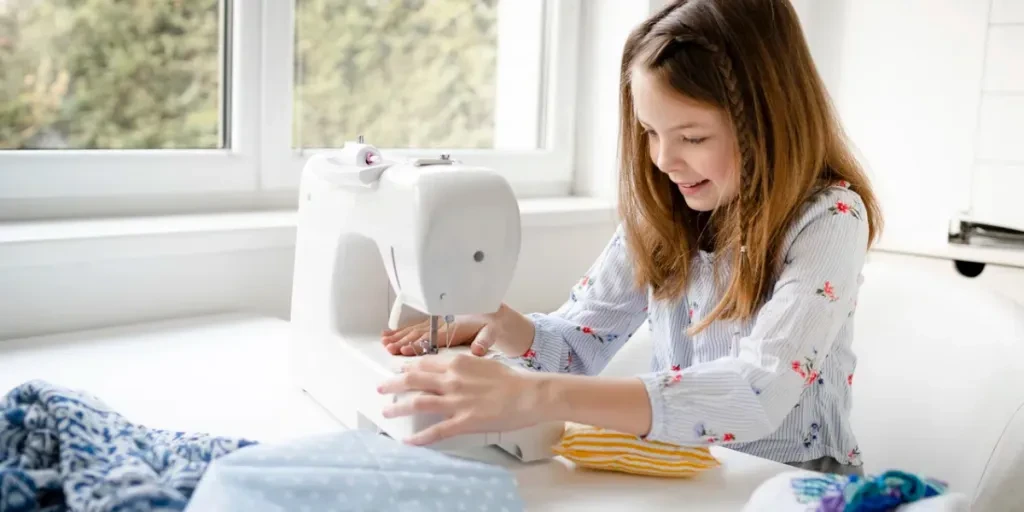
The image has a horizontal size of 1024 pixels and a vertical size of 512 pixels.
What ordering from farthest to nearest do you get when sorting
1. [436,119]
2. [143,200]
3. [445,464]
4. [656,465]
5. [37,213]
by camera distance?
[436,119]
[143,200]
[37,213]
[656,465]
[445,464]

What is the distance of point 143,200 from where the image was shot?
1.62 meters

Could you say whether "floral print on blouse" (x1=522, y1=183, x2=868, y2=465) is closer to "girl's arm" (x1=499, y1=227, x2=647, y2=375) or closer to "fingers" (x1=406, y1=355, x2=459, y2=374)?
"girl's arm" (x1=499, y1=227, x2=647, y2=375)

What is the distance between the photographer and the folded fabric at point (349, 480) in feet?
2.42

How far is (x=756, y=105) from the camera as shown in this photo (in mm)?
1098

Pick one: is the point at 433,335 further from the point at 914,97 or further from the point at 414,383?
the point at 914,97

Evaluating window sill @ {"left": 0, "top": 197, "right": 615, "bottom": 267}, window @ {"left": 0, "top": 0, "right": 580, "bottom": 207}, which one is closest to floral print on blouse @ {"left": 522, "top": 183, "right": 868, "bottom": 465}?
window sill @ {"left": 0, "top": 197, "right": 615, "bottom": 267}

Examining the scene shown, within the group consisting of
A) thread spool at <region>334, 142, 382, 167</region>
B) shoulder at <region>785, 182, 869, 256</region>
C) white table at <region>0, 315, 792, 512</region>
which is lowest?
white table at <region>0, 315, 792, 512</region>

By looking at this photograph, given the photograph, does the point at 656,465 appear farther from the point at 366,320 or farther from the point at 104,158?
the point at 104,158

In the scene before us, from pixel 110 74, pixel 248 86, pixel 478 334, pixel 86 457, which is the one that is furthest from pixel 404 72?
pixel 86 457

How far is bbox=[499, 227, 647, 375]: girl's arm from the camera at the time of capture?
1.36 metres

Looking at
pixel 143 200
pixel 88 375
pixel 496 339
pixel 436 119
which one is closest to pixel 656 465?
pixel 496 339

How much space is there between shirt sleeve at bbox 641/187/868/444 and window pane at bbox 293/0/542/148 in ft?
3.36

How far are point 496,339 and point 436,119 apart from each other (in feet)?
3.00

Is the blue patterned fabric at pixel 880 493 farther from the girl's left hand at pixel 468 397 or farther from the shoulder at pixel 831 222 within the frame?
the shoulder at pixel 831 222
